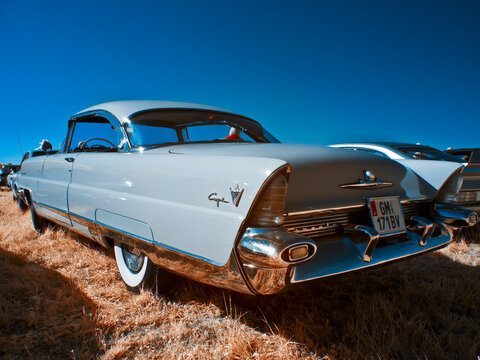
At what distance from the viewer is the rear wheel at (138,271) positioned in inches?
80.4

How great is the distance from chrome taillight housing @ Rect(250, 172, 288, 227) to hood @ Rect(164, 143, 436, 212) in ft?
0.38

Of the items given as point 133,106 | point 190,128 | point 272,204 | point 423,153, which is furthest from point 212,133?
point 423,153

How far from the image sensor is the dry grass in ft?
5.07

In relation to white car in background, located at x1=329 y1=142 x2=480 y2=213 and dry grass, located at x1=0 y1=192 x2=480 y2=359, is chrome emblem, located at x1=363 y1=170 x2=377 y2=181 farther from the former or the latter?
dry grass, located at x1=0 y1=192 x2=480 y2=359

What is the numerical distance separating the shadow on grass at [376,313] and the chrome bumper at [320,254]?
0.10 metres

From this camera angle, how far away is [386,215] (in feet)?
5.67

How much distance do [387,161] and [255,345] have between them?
1283 millimetres

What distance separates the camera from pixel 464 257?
9.93ft

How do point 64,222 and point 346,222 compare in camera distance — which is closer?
point 346,222

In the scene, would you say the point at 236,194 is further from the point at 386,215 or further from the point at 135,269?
the point at 135,269

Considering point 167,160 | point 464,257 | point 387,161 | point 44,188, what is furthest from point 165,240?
point 464,257

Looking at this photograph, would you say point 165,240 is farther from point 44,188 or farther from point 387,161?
point 44,188

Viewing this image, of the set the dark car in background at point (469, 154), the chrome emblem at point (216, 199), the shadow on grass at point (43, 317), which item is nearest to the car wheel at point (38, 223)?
the shadow on grass at point (43, 317)

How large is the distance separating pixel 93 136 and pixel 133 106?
2.53ft
